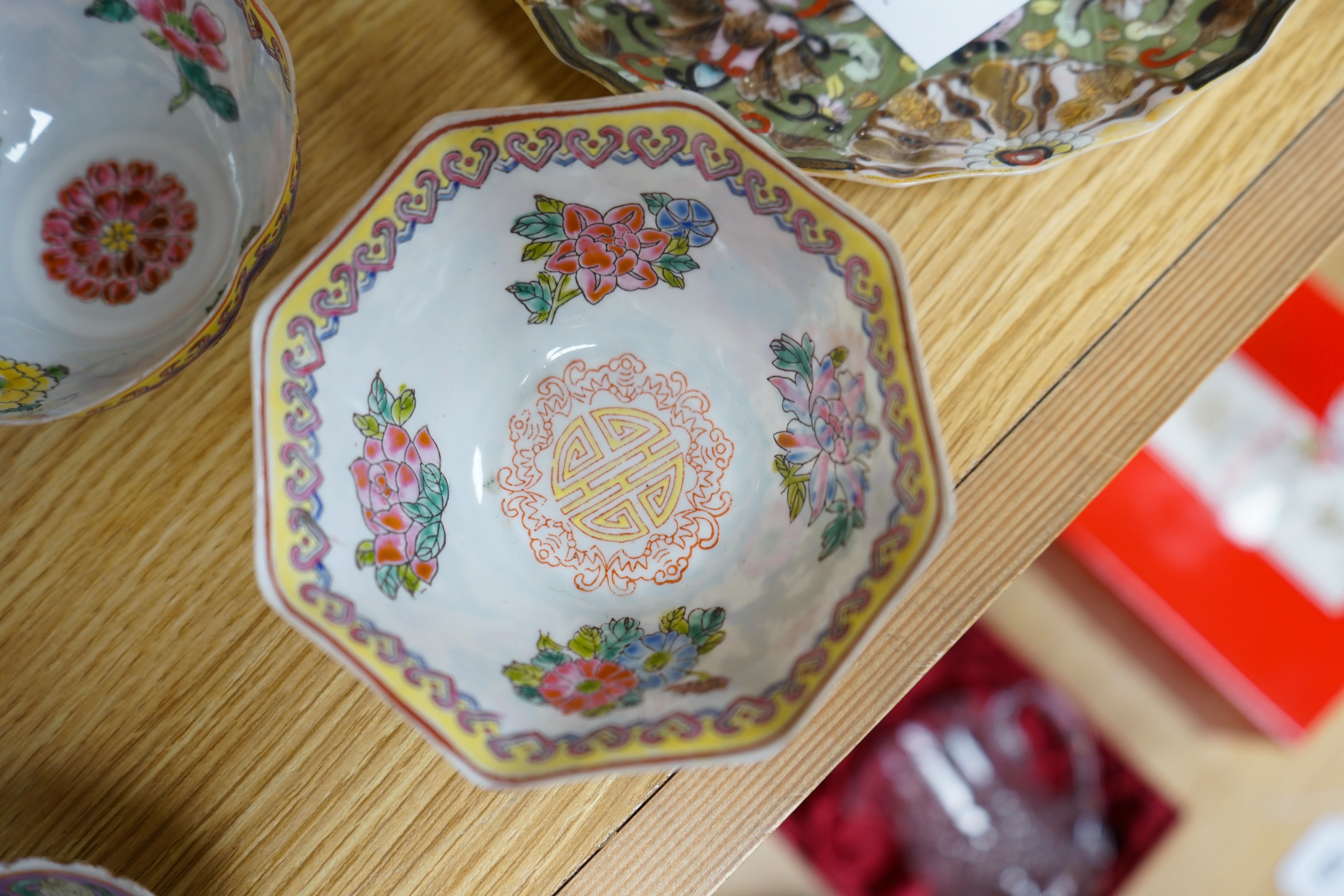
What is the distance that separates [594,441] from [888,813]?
62cm

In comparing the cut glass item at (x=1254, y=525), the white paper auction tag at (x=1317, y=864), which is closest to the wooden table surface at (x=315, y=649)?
the cut glass item at (x=1254, y=525)

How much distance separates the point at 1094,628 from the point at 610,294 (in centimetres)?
67

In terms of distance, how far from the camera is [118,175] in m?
0.47

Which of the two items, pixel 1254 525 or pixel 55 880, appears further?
pixel 1254 525

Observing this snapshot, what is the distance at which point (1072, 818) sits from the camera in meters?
0.85

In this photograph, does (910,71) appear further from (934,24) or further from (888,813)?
(888,813)

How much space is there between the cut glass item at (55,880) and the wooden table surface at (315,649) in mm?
43

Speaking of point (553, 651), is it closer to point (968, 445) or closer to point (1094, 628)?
point (968, 445)

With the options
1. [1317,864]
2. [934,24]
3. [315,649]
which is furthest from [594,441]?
[1317,864]

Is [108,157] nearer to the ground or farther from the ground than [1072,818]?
farther from the ground

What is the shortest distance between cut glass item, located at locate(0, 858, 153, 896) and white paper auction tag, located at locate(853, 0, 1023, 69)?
0.54 meters

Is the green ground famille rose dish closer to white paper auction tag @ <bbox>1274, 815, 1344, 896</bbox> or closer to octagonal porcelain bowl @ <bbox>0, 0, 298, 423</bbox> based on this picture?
octagonal porcelain bowl @ <bbox>0, 0, 298, 423</bbox>

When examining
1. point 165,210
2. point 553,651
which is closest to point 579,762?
point 553,651

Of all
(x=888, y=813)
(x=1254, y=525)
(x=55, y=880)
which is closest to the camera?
(x=55, y=880)
